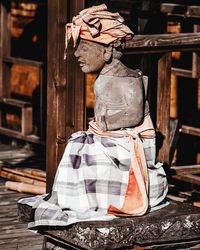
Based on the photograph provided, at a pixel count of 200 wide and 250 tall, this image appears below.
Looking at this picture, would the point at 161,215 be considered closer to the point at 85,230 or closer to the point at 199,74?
the point at 85,230

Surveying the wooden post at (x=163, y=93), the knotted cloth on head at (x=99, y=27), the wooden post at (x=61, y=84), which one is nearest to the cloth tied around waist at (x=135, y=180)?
the knotted cloth on head at (x=99, y=27)

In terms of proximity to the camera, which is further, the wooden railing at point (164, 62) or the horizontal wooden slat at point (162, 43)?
the wooden railing at point (164, 62)

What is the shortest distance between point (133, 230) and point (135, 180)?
1.06 ft

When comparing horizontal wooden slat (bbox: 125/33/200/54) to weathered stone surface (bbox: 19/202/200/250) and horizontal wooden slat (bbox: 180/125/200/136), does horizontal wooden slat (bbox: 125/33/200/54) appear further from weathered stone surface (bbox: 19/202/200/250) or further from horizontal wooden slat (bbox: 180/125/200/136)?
horizontal wooden slat (bbox: 180/125/200/136)

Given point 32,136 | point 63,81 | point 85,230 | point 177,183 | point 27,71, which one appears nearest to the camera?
point 85,230

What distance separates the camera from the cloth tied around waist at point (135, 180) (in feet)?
23.8

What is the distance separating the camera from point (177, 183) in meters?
10.5

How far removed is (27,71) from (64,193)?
6.77 metres

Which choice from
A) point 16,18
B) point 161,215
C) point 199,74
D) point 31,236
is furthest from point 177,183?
point 16,18

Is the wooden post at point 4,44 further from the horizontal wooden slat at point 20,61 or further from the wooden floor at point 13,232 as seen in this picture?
the wooden floor at point 13,232

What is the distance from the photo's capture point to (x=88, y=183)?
23.8 ft

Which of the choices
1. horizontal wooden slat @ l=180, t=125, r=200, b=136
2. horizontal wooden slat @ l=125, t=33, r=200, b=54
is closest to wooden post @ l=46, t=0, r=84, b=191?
horizontal wooden slat @ l=125, t=33, r=200, b=54

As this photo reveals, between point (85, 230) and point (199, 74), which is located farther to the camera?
point (199, 74)

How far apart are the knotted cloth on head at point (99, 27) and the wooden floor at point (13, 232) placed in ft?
4.93
